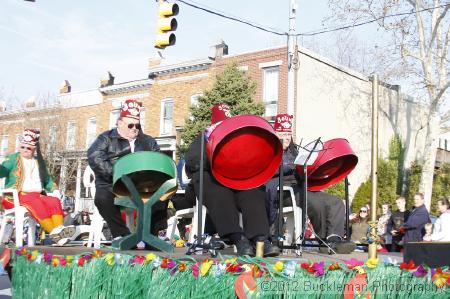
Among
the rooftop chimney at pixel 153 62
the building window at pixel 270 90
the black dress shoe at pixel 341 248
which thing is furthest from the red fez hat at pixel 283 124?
the rooftop chimney at pixel 153 62

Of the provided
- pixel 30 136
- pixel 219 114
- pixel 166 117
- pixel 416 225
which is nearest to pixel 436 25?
pixel 166 117

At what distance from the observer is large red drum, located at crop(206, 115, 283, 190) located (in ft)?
10.8


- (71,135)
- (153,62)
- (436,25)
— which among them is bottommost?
(71,135)

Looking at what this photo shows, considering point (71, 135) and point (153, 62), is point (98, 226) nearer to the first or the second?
point (153, 62)

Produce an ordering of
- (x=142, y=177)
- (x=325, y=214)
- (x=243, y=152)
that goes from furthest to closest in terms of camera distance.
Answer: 1. (x=325, y=214)
2. (x=142, y=177)
3. (x=243, y=152)

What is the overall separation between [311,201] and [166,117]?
56.7 feet

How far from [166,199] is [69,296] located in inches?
42.0

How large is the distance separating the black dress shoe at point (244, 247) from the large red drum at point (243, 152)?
0.35 m

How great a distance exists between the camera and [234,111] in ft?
53.9

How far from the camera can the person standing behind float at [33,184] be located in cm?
498

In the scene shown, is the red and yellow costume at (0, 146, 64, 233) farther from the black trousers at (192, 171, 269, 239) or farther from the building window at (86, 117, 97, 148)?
the building window at (86, 117, 97, 148)

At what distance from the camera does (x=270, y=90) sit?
18344 millimetres

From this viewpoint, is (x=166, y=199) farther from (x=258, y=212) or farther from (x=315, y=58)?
(x=315, y=58)

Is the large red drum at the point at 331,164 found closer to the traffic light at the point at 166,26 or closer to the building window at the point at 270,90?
the traffic light at the point at 166,26
